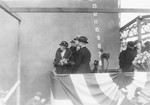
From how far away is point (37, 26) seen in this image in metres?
8.26

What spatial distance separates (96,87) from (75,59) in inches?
34.3

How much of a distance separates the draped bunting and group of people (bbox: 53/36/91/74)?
38 centimetres

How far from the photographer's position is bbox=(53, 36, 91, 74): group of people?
17.7 feet

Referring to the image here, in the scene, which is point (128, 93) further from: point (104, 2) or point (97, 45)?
point (104, 2)

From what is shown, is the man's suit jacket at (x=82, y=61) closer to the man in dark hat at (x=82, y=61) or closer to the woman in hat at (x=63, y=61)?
the man in dark hat at (x=82, y=61)

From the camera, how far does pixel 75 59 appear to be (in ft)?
18.7

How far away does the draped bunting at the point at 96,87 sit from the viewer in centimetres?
506

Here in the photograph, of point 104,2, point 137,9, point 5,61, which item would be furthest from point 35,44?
point 137,9

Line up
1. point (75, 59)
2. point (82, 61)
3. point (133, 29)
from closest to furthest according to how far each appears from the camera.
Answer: point (82, 61) → point (75, 59) → point (133, 29)

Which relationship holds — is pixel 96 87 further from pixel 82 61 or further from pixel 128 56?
pixel 128 56

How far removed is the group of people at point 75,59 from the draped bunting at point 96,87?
38cm

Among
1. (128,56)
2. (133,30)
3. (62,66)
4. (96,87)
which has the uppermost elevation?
(133,30)

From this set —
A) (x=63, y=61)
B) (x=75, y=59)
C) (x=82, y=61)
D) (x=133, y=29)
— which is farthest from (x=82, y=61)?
(x=133, y=29)

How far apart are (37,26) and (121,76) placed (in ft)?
13.0
